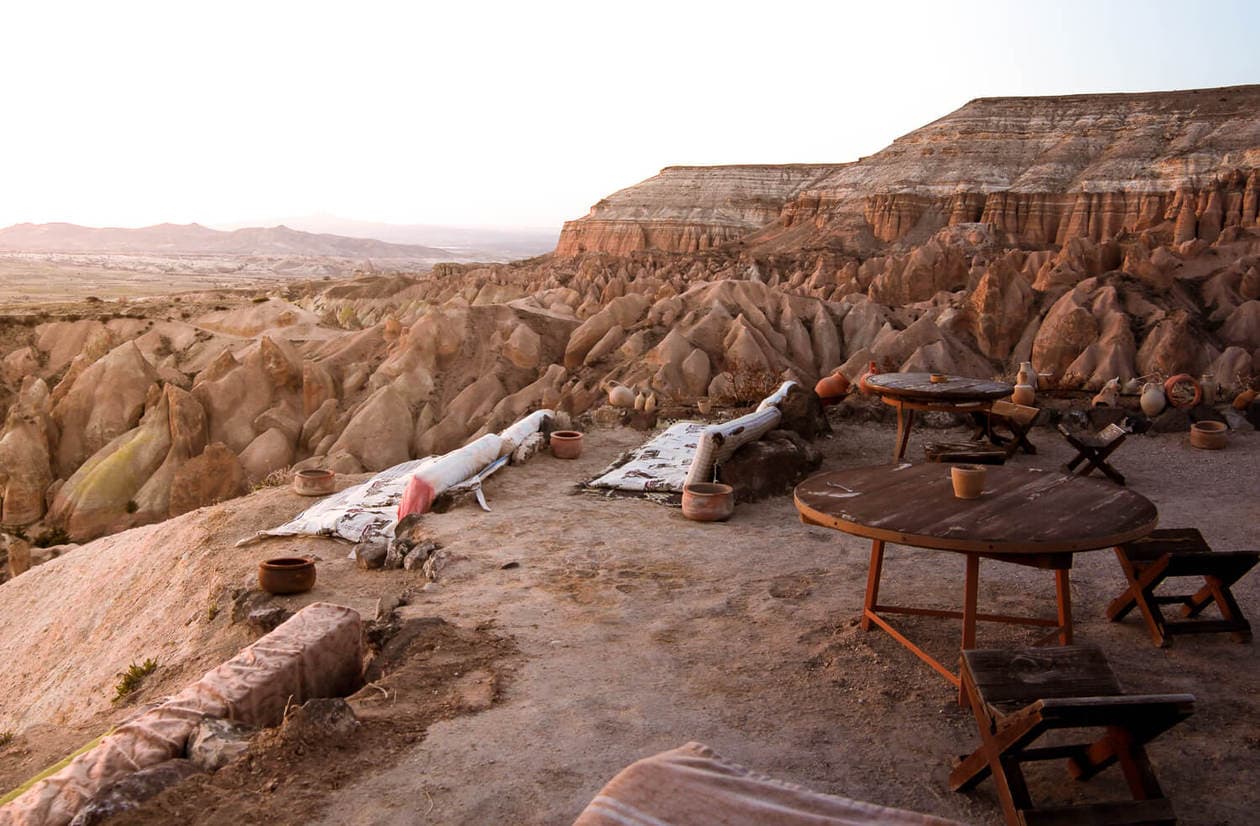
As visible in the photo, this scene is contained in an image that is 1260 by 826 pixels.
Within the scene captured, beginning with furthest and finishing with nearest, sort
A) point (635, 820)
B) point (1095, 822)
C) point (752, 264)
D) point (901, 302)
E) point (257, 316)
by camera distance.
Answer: point (752, 264)
point (257, 316)
point (901, 302)
point (1095, 822)
point (635, 820)

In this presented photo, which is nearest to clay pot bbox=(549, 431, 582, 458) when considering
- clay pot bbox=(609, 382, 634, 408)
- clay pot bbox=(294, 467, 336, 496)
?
clay pot bbox=(609, 382, 634, 408)

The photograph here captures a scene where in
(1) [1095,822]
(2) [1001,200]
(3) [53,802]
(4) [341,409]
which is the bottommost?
(4) [341,409]

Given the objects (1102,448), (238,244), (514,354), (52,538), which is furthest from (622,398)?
(238,244)

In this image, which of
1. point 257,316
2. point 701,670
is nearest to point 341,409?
point 257,316

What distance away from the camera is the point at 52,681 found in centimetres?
729

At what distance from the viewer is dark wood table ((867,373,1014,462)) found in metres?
7.80

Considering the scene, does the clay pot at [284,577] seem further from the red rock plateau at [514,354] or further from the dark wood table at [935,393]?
the red rock plateau at [514,354]

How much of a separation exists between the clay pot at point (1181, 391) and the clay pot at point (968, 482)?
7.24 m

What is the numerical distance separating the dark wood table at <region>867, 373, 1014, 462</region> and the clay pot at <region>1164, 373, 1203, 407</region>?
9.80 ft

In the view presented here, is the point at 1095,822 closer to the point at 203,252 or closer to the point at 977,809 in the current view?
the point at 977,809

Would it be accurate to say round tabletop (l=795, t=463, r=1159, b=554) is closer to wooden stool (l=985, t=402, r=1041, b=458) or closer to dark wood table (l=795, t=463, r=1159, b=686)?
dark wood table (l=795, t=463, r=1159, b=686)

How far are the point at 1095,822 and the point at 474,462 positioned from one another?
6499mm

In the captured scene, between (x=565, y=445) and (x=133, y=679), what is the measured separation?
4.60 metres

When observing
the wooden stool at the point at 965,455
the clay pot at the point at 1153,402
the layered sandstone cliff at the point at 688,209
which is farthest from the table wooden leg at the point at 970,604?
the layered sandstone cliff at the point at 688,209
